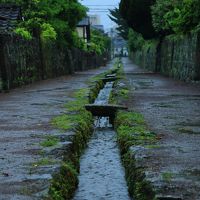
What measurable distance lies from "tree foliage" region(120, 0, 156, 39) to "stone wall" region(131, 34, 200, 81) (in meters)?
1.54

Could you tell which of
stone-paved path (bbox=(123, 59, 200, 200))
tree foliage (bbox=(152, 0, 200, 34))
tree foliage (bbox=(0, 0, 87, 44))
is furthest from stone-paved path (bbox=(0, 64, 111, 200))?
tree foliage (bbox=(0, 0, 87, 44))

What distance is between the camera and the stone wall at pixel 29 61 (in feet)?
61.1

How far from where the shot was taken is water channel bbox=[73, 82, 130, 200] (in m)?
5.61

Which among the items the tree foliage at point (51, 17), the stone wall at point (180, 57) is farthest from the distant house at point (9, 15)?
the stone wall at point (180, 57)

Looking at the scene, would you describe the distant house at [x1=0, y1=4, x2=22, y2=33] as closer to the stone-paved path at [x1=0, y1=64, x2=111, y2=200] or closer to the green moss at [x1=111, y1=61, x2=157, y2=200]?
the stone-paved path at [x1=0, y1=64, x2=111, y2=200]

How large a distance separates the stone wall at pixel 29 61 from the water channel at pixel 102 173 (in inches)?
382

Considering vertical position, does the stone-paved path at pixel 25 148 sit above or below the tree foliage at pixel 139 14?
below

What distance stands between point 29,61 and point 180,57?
25.5 ft

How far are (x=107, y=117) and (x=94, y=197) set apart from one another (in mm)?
7239

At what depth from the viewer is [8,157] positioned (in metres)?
6.56

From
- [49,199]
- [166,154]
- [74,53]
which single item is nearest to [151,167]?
[166,154]

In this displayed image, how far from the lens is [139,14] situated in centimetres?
3481

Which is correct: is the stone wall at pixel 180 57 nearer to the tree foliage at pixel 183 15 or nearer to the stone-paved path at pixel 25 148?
the tree foliage at pixel 183 15

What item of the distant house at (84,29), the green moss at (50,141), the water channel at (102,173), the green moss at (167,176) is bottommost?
the water channel at (102,173)
